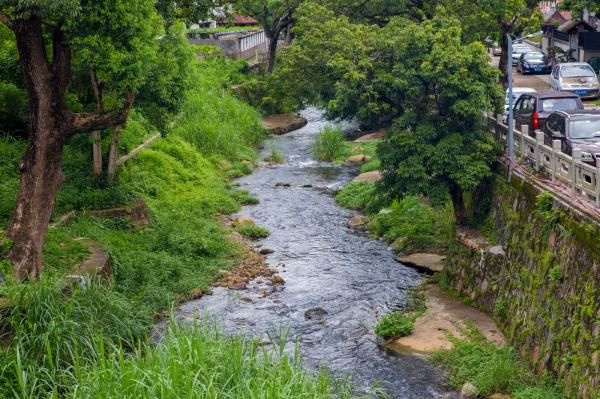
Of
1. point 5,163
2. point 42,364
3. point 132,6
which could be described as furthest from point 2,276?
point 5,163

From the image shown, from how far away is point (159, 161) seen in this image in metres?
29.7

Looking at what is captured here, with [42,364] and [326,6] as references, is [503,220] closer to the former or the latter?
[42,364]

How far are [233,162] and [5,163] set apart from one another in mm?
13884

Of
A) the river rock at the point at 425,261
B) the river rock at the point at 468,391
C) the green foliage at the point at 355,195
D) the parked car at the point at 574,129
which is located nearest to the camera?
the river rock at the point at 468,391

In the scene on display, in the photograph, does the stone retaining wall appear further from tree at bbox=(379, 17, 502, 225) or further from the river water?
the river water

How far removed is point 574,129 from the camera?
20.5 metres

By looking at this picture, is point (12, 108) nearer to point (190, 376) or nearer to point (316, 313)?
point (316, 313)

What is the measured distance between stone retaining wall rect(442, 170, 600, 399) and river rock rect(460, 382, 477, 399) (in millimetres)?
1329

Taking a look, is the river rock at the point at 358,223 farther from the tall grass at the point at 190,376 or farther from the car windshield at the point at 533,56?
the car windshield at the point at 533,56

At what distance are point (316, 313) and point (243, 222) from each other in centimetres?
831

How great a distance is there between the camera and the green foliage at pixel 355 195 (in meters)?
28.6

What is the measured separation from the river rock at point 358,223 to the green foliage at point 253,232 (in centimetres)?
279

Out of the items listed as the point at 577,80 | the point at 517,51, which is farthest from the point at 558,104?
the point at 517,51

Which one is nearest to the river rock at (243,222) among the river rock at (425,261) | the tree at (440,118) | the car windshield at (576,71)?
the river rock at (425,261)
